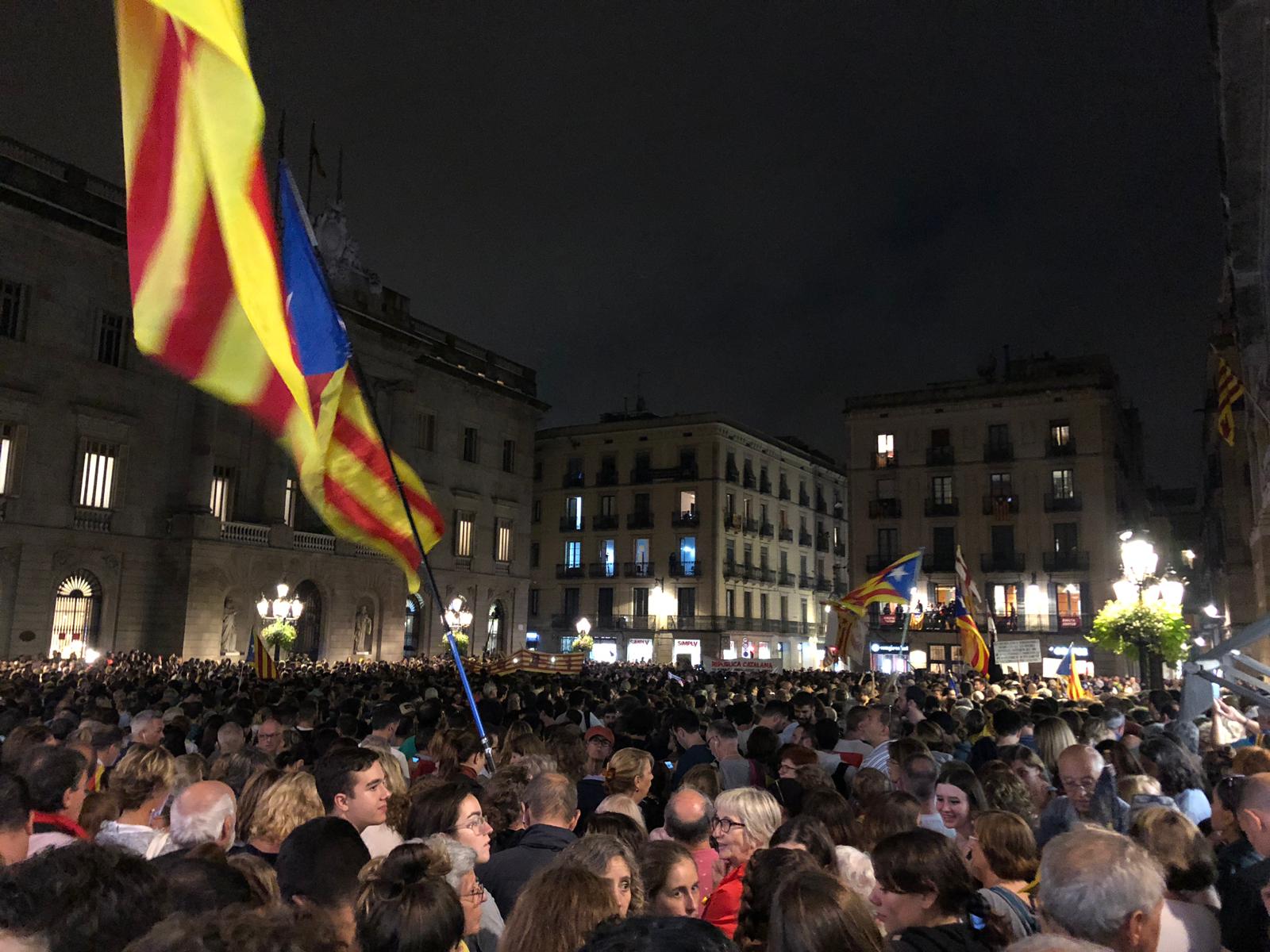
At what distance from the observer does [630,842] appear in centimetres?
441

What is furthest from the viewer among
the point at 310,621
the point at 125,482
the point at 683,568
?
the point at 683,568

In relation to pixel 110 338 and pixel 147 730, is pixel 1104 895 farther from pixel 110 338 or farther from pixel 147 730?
pixel 110 338

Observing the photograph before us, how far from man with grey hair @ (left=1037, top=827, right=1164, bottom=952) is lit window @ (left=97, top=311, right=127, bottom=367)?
3287 cm

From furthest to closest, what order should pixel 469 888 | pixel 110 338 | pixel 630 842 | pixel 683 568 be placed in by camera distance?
pixel 683 568, pixel 110 338, pixel 630 842, pixel 469 888

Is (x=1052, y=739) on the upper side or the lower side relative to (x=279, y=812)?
upper

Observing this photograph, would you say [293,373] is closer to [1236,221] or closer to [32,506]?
[1236,221]

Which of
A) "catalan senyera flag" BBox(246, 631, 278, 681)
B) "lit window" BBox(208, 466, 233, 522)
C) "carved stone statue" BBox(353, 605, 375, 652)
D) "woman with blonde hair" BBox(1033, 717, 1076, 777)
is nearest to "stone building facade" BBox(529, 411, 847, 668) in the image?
"carved stone statue" BBox(353, 605, 375, 652)

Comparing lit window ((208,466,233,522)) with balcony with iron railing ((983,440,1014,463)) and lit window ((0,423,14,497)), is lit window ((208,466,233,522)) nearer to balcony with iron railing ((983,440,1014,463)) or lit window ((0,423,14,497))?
lit window ((0,423,14,497))

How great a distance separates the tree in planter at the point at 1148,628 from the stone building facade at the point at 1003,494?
A: 903 inches

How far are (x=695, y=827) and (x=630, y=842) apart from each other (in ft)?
1.55

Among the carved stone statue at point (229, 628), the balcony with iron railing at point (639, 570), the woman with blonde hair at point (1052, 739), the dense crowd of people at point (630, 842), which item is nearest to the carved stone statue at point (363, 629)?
the carved stone statue at point (229, 628)

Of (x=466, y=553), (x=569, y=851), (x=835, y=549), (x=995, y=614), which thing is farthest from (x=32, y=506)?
(x=835, y=549)

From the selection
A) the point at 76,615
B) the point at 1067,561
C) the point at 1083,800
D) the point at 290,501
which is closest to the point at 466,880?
the point at 1083,800

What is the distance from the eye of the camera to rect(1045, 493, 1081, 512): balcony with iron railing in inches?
1784
